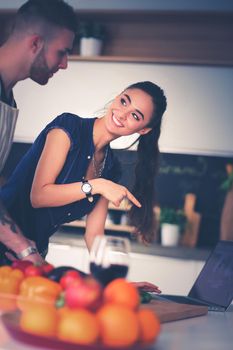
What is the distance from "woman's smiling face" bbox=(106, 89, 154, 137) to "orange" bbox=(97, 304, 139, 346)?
1.18 m

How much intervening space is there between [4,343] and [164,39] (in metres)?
2.46

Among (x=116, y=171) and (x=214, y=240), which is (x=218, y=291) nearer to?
(x=116, y=171)

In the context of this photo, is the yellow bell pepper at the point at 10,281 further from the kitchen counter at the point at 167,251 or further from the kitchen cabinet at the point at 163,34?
the kitchen cabinet at the point at 163,34

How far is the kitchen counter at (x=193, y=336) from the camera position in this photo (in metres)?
0.89

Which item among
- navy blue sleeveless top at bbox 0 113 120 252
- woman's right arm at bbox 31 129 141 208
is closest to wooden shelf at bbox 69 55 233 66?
navy blue sleeveless top at bbox 0 113 120 252

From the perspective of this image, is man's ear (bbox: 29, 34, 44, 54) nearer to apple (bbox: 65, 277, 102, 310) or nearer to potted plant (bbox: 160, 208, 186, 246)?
apple (bbox: 65, 277, 102, 310)

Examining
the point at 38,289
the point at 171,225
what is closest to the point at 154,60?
the point at 171,225

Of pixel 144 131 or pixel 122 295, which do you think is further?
pixel 144 131

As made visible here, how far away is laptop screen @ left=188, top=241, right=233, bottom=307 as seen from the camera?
4.66 feet

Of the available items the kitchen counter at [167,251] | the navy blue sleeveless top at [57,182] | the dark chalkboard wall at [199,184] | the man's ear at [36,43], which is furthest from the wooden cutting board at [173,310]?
the dark chalkboard wall at [199,184]

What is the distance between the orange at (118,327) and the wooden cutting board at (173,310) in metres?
0.38

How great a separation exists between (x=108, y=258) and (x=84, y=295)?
0.70 ft

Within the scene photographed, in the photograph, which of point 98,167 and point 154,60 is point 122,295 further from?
point 154,60

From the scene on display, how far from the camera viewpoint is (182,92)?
290cm
